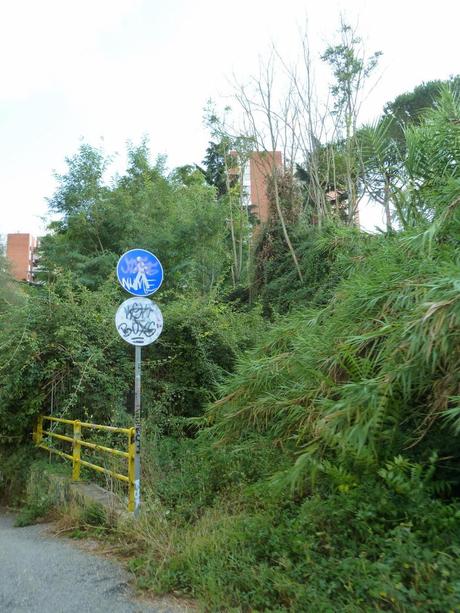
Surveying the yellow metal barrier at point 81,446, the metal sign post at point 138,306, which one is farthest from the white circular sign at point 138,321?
the yellow metal barrier at point 81,446

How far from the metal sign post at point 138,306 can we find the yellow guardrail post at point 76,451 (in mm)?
2052

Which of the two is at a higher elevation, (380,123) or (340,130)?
(340,130)

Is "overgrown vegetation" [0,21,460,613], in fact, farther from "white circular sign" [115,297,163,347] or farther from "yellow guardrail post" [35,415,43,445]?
"white circular sign" [115,297,163,347]

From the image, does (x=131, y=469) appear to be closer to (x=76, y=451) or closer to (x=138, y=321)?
(x=138, y=321)

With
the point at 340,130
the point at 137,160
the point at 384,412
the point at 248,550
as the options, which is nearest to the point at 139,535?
the point at 248,550

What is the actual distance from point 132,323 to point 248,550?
321 centimetres

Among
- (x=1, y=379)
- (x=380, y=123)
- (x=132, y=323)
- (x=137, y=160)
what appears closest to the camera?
(x=132, y=323)

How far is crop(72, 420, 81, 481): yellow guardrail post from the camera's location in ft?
26.8

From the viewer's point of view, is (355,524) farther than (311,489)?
No

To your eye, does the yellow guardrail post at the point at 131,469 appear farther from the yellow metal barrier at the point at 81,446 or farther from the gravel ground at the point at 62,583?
the gravel ground at the point at 62,583

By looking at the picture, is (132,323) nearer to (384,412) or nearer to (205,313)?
(384,412)

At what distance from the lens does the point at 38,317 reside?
9875 millimetres

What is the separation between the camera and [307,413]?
5.28 metres

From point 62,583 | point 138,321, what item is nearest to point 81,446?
point 138,321
